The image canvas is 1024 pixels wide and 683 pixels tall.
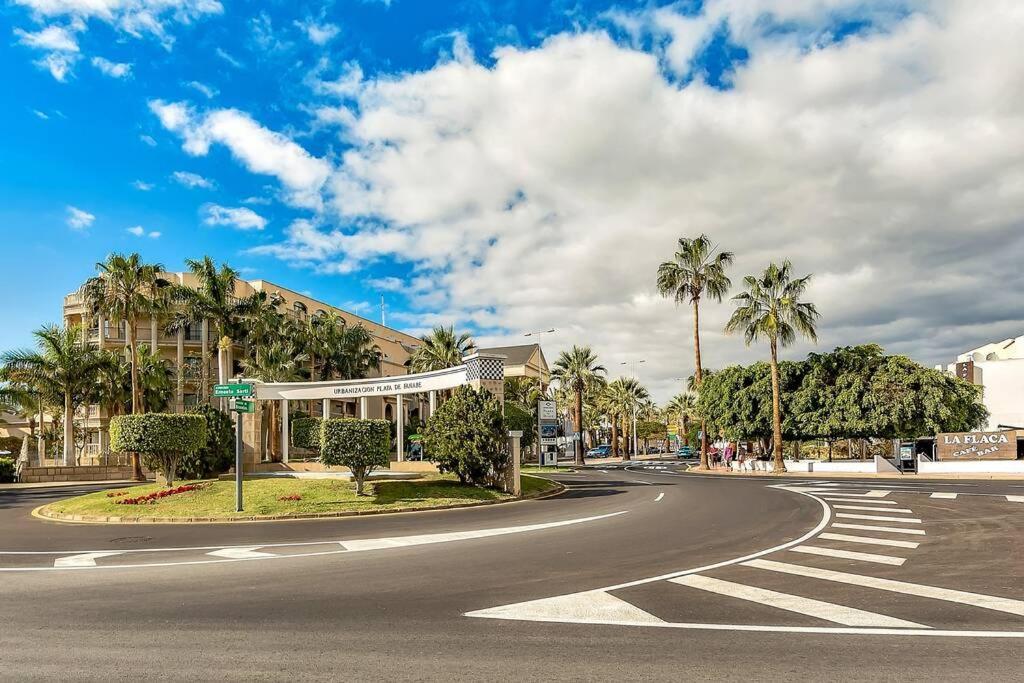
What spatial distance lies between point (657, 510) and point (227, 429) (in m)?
19.3

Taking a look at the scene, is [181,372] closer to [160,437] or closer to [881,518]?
[160,437]

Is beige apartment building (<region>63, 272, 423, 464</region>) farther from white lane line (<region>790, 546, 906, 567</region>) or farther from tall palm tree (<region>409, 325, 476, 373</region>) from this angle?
white lane line (<region>790, 546, 906, 567</region>)

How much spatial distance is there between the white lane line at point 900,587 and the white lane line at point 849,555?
1.28m

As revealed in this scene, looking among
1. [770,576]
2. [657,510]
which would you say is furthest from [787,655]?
[657,510]

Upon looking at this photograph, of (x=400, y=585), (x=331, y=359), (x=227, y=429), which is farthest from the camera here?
(x=331, y=359)

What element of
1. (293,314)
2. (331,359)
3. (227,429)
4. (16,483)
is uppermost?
(293,314)

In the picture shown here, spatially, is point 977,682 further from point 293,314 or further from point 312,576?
point 293,314

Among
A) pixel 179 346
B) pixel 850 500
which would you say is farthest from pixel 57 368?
pixel 850 500

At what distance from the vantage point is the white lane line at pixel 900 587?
7927 millimetres

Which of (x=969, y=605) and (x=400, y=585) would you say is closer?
(x=969, y=605)

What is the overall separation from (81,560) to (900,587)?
1337 cm

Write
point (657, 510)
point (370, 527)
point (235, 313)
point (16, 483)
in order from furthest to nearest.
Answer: point (235, 313) < point (16, 483) < point (657, 510) < point (370, 527)

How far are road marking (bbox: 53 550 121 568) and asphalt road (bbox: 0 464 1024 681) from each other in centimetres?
9

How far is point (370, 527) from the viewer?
56.3ft
